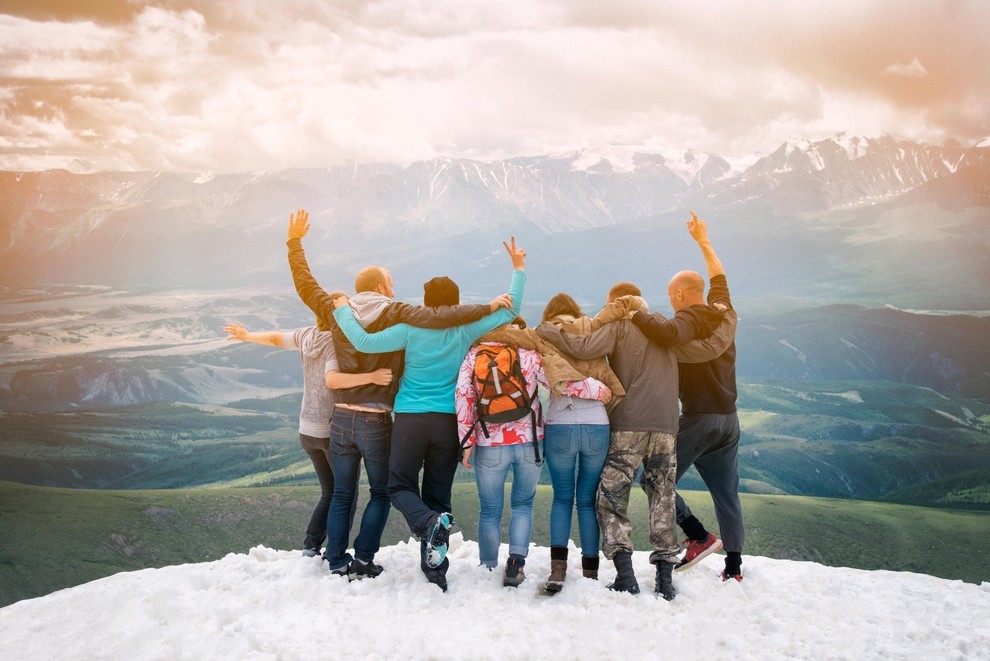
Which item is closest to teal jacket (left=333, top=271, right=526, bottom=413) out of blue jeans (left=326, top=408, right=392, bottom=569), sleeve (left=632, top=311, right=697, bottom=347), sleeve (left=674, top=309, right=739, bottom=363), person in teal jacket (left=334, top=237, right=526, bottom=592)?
person in teal jacket (left=334, top=237, right=526, bottom=592)

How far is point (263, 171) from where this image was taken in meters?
104

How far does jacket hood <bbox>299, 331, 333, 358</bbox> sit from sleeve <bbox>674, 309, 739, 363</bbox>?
258 centimetres

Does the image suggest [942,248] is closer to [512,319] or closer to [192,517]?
[192,517]

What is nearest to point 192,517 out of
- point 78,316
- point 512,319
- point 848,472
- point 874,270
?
point 512,319

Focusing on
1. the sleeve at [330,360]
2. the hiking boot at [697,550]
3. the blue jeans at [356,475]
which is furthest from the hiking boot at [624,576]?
the sleeve at [330,360]

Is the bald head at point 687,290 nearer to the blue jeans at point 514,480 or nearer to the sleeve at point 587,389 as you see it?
the sleeve at point 587,389

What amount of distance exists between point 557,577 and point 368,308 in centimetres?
229

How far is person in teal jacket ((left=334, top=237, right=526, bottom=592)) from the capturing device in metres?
4.78

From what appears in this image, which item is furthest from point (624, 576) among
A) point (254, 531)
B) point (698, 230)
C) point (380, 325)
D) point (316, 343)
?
point (254, 531)

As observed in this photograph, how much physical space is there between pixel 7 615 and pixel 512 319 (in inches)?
163

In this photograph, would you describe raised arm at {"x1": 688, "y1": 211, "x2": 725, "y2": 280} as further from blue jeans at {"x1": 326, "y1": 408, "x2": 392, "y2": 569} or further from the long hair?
blue jeans at {"x1": 326, "y1": 408, "x2": 392, "y2": 569}

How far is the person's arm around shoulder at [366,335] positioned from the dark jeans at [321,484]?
0.94 meters

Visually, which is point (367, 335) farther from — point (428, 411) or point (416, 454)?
point (416, 454)

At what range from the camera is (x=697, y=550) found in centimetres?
555
